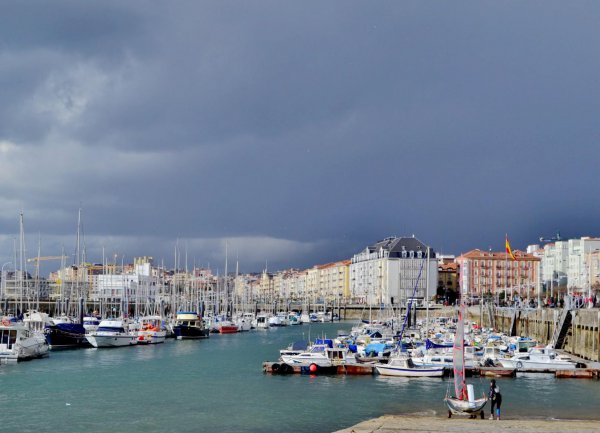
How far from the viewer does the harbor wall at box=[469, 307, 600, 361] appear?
6450cm

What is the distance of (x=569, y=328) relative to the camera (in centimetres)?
7594

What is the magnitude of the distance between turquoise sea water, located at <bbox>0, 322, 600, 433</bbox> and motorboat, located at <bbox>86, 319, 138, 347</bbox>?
17461mm

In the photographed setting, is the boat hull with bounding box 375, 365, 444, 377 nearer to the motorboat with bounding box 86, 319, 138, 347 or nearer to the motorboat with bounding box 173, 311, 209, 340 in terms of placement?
the motorboat with bounding box 86, 319, 138, 347

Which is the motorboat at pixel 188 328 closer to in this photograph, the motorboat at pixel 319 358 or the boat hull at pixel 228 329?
the boat hull at pixel 228 329

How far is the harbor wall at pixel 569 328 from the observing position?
64.5 metres

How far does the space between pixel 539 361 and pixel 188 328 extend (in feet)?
184

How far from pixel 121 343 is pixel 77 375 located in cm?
2899

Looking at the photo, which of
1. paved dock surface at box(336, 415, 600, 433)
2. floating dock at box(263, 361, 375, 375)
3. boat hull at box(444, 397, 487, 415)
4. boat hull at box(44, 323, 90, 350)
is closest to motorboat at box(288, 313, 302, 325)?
boat hull at box(44, 323, 90, 350)

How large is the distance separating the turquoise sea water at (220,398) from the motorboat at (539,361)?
1.50 m

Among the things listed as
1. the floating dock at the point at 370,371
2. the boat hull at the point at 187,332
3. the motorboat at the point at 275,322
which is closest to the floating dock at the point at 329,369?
the floating dock at the point at 370,371

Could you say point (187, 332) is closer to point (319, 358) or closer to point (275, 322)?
point (319, 358)

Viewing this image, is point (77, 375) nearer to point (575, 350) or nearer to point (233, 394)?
point (233, 394)

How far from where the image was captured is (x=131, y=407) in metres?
42.9

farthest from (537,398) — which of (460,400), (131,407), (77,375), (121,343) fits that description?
(121,343)
